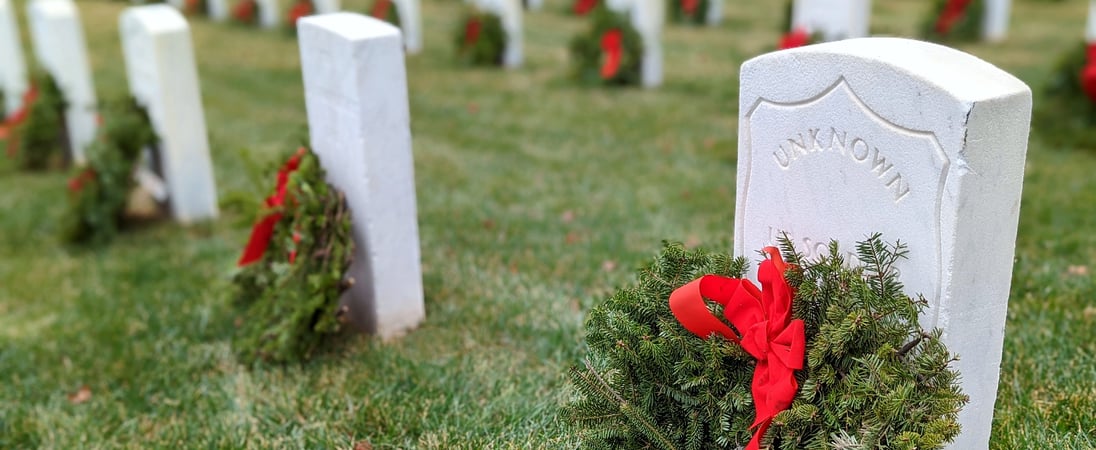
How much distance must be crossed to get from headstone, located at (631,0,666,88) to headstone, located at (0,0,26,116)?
558 cm

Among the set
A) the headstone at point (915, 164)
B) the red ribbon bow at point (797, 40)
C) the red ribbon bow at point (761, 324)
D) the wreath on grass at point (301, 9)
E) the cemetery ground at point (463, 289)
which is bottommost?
the cemetery ground at point (463, 289)

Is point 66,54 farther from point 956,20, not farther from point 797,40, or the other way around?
point 956,20

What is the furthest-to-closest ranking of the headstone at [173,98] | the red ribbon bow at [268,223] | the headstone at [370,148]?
the headstone at [173,98]
the red ribbon bow at [268,223]
the headstone at [370,148]

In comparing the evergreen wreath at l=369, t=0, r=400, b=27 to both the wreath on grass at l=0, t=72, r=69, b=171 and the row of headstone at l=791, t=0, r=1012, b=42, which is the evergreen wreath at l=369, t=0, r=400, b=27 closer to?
the wreath on grass at l=0, t=72, r=69, b=171

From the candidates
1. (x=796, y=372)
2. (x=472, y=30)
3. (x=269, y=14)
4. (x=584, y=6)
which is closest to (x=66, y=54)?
(x=472, y=30)

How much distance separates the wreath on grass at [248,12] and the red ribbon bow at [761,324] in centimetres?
1247

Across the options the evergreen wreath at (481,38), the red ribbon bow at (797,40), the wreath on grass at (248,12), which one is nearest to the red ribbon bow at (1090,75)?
the red ribbon bow at (797,40)

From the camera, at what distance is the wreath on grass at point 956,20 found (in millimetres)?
10578

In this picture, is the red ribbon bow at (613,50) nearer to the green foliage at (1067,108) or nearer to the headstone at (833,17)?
the headstone at (833,17)

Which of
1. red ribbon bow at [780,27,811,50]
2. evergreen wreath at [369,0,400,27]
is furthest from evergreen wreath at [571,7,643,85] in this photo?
evergreen wreath at [369,0,400,27]

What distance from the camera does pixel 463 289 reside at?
4.48m

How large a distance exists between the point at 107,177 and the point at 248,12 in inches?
332

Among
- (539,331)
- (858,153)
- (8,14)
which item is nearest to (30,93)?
(8,14)

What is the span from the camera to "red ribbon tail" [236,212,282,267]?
4.06 metres
